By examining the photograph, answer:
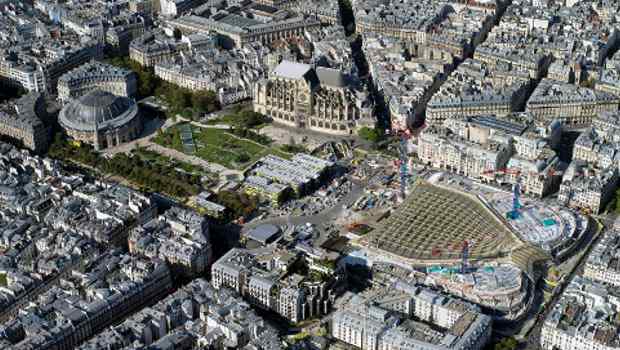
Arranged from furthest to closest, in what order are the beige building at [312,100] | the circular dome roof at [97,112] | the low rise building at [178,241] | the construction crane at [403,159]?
the beige building at [312,100] → the circular dome roof at [97,112] → the construction crane at [403,159] → the low rise building at [178,241]

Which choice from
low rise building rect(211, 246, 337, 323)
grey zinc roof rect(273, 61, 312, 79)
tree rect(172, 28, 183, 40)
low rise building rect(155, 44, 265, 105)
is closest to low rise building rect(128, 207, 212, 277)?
low rise building rect(211, 246, 337, 323)

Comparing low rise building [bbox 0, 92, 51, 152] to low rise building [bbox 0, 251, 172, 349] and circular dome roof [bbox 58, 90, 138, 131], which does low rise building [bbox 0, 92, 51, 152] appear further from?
low rise building [bbox 0, 251, 172, 349]

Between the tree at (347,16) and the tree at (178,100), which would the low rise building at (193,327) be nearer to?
the tree at (178,100)

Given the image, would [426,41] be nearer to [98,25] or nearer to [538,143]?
[538,143]

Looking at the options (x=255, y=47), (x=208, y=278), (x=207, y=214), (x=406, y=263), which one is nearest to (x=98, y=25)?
(x=255, y=47)

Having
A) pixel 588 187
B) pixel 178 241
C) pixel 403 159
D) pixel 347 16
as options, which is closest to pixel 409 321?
pixel 178 241

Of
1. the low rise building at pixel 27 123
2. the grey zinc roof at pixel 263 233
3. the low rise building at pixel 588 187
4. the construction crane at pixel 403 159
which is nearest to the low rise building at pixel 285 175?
the grey zinc roof at pixel 263 233
